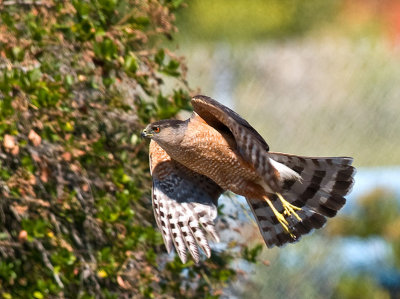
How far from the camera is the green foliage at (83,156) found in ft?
14.1

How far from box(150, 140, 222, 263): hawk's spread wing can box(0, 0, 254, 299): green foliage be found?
11 cm

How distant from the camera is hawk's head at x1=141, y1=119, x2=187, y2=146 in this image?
4.21 metres

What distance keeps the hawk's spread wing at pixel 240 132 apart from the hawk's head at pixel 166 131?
0.12 meters

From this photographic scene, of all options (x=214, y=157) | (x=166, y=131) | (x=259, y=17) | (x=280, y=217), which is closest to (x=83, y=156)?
(x=166, y=131)

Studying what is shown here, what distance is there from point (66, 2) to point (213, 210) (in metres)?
1.31

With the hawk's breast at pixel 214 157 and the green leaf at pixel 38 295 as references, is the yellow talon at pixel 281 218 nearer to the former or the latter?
the hawk's breast at pixel 214 157

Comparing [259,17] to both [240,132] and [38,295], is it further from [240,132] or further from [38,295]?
[38,295]

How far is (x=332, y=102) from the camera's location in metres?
7.29

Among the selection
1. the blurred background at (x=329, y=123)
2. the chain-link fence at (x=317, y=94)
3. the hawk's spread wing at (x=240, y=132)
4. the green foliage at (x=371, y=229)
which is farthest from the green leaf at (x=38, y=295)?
the green foliage at (x=371, y=229)

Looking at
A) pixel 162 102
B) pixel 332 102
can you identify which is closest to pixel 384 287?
pixel 332 102

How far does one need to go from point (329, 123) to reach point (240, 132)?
3142 millimetres

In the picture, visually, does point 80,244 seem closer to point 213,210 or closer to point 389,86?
point 213,210

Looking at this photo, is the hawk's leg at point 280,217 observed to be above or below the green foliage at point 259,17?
below

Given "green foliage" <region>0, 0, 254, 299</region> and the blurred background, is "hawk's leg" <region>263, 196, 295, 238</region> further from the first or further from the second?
the blurred background
